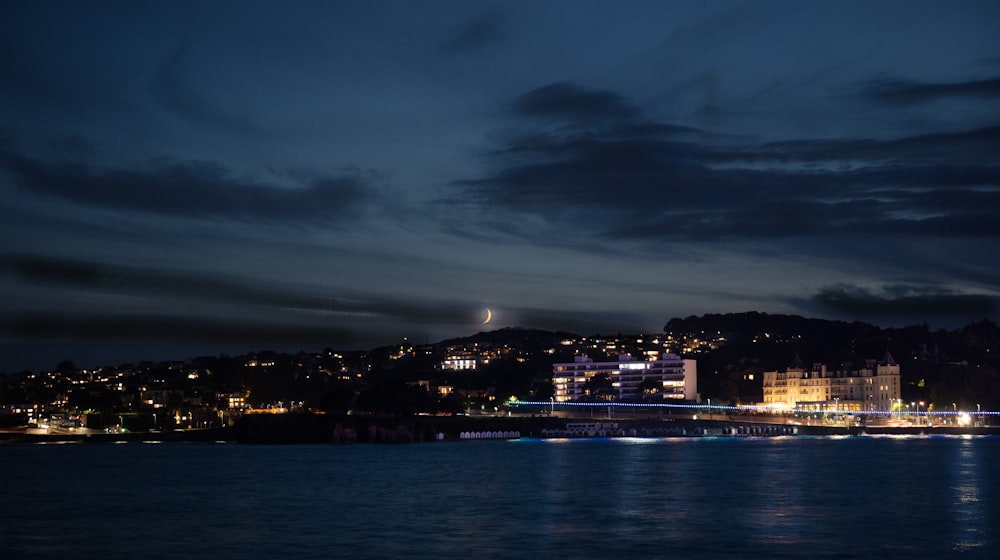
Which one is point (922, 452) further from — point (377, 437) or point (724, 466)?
point (377, 437)

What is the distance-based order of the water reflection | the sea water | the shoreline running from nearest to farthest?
the sea water, the water reflection, the shoreline

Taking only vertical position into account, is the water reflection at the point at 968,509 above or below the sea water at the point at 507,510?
above

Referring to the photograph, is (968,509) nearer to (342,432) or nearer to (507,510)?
(507,510)

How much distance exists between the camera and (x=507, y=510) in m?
56.0

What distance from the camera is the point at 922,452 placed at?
387 feet

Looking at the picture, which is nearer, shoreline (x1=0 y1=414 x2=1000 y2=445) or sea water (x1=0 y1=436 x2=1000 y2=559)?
sea water (x1=0 y1=436 x2=1000 y2=559)

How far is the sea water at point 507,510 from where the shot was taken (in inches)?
1658

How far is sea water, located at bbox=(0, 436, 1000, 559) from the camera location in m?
42.1

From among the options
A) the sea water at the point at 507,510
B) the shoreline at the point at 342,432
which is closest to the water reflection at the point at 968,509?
the sea water at the point at 507,510

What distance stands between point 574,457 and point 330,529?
63.5m

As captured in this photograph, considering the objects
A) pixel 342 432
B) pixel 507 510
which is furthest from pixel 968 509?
pixel 342 432

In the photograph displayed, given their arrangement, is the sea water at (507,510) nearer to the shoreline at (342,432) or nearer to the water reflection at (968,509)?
the water reflection at (968,509)

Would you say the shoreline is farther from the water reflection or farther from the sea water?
the water reflection

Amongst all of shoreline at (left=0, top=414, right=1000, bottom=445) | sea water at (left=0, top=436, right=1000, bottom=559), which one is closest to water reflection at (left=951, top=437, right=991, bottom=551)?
sea water at (left=0, top=436, right=1000, bottom=559)
